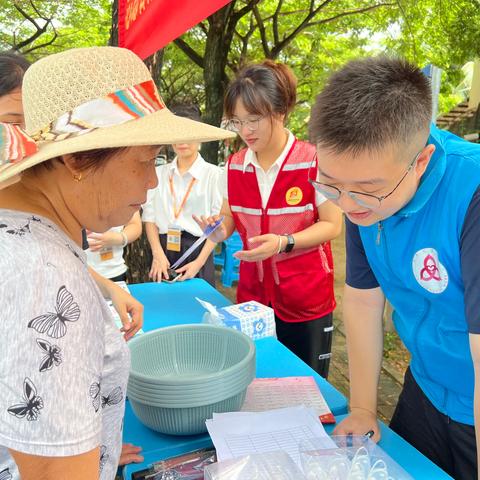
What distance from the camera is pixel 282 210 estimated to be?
2.12 m

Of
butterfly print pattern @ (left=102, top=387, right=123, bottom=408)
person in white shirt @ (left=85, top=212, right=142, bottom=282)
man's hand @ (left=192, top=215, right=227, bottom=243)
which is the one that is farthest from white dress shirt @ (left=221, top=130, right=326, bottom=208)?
butterfly print pattern @ (left=102, top=387, right=123, bottom=408)

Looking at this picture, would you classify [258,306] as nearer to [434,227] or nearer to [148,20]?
[434,227]

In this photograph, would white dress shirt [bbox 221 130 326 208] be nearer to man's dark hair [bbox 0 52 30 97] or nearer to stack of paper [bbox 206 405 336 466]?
man's dark hair [bbox 0 52 30 97]

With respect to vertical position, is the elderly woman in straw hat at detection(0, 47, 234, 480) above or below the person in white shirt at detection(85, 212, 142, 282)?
above

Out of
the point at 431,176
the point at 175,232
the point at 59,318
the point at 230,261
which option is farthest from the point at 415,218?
the point at 230,261

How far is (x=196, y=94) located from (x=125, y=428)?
1624 cm

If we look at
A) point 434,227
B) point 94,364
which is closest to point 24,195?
point 94,364

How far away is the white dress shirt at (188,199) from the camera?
3020 millimetres

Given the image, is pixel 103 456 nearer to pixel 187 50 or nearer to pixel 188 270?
pixel 188 270

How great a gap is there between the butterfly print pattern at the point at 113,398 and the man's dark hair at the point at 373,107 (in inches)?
25.6

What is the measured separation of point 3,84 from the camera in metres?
1.51

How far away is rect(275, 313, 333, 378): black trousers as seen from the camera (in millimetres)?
2184

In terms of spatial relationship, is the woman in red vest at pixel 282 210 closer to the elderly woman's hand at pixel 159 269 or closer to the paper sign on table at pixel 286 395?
the elderly woman's hand at pixel 159 269

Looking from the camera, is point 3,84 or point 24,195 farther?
point 3,84
